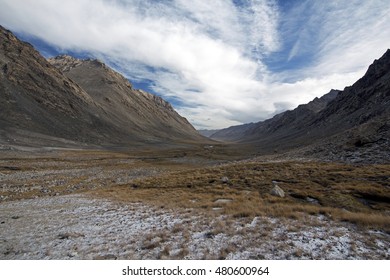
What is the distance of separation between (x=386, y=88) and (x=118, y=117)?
17282 centimetres

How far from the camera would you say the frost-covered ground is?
776cm

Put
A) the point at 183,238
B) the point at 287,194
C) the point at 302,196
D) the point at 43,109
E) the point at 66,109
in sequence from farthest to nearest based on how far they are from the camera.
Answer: the point at 66,109 < the point at 43,109 < the point at 287,194 < the point at 302,196 < the point at 183,238

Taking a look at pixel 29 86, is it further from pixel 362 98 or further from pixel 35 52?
pixel 362 98

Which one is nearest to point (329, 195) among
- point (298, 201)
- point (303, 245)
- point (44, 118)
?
point (298, 201)

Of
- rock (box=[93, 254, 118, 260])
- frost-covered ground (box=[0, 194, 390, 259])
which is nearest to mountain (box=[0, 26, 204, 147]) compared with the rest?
frost-covered ground (box=[0, 194, 390, 259])

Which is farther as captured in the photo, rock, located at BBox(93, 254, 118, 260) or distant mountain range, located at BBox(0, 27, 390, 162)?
distant mountain range, located at BBox(0, 27, 390, 162)

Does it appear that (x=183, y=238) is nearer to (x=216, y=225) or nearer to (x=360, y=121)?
(x=216, y=225)

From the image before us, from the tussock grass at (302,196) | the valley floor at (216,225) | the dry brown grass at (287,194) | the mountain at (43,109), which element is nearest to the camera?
the valley floor at (216,225)

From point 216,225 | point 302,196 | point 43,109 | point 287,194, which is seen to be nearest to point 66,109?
point 43,109

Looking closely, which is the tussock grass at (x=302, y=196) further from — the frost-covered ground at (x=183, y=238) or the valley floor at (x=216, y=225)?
the frost-covered ground at (x=183, y=238)

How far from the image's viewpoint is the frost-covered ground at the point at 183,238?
776cm

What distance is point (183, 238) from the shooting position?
911cm

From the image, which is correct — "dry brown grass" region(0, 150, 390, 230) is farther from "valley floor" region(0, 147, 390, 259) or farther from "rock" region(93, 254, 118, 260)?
"rock" region(93, 254, 118, 260)

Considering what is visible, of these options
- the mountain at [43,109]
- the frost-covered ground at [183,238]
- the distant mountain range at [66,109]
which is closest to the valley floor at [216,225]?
the frost-covered ground at [183,238]
